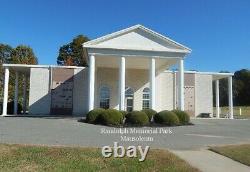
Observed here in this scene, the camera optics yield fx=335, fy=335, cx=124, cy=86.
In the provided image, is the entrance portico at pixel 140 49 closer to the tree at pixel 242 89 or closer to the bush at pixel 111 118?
the bush at pixel 111 118

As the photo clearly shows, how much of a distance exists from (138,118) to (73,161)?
12.8 metres

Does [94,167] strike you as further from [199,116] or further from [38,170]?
[199,116]

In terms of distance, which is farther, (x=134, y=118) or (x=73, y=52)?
(x=73, y=52)

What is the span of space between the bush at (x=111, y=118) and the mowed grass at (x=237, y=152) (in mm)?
10169

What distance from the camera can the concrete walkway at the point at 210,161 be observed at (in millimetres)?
9562

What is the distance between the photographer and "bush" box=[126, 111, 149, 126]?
22.4m

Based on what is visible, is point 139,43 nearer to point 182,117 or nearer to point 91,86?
point 91,86

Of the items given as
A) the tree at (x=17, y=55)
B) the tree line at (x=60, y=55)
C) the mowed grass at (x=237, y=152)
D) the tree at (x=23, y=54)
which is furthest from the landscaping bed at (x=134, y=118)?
the tree at (x=23, y=54)

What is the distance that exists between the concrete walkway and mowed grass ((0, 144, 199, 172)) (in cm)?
41

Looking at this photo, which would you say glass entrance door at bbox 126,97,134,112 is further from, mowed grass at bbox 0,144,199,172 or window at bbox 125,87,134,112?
mowed grass at bbox 0,144,199,172

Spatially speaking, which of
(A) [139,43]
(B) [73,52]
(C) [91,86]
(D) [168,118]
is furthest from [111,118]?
(B) [73,52]

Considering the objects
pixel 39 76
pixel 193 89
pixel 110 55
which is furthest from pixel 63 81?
pixel 193 89

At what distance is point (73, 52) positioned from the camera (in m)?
68.9

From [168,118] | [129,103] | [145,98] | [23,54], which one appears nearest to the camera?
[168,118]
